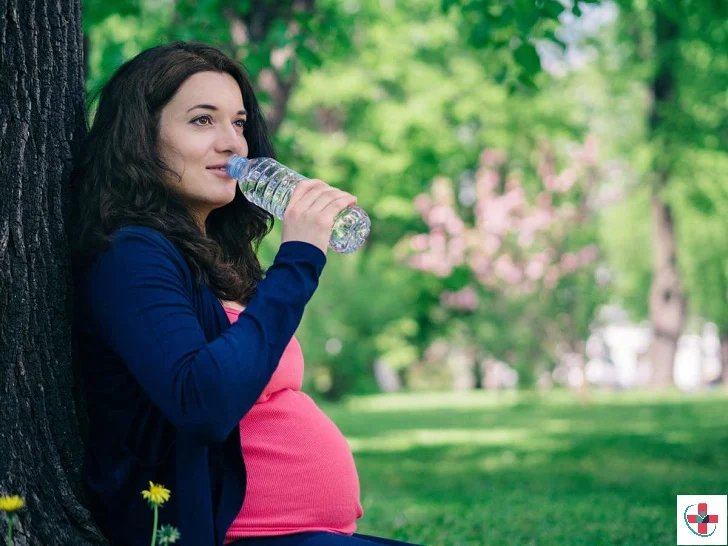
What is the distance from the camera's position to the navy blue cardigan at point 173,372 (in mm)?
2121

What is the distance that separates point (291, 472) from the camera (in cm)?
242

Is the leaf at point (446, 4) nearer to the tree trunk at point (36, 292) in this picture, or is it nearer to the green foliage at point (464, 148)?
the green foliage at point (464, 148)

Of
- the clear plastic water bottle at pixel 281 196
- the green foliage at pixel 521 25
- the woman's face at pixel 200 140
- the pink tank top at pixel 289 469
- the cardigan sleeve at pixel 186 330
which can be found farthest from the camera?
the green foliage at pixel 521 25

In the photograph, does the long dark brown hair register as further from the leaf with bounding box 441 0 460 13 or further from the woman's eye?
the leaf with bounding box 441 0 460 13

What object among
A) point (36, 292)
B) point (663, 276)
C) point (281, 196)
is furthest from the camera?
point (663, 276)

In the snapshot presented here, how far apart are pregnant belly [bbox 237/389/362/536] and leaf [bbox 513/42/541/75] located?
12.8 feet

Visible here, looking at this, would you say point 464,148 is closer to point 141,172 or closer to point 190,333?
point 141,172

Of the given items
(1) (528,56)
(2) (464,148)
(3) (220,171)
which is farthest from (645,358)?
(3) (220,171)

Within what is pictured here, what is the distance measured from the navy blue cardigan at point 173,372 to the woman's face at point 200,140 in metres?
0.29

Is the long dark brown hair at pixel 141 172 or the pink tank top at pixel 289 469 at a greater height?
the long dark brown hair at pixel 141 172

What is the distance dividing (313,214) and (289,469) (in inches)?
24.3

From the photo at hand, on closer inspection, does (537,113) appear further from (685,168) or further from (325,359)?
(325,359)

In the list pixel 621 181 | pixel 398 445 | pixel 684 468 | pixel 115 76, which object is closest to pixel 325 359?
pixel 398 445

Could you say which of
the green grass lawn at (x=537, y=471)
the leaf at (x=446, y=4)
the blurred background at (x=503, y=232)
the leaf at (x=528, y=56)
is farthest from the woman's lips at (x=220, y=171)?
the leaf at (x=446, y=4)
